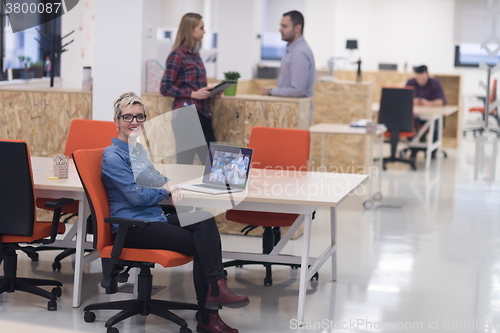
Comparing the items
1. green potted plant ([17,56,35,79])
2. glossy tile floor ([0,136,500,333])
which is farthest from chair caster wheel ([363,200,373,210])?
green potted plant ([17,56,35,79])

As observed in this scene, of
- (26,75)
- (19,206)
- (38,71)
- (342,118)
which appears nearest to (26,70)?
(26,75)

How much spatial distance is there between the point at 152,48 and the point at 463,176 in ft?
16.6

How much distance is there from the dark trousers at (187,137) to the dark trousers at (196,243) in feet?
6.88

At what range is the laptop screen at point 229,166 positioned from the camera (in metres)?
3.59

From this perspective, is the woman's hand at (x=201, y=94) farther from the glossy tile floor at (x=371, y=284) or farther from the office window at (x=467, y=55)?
the office window at (x=467, y=55)

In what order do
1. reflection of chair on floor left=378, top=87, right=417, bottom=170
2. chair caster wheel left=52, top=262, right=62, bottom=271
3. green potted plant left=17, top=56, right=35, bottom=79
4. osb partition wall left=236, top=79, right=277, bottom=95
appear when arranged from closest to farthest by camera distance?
chair caster wheel left=52, top=262, right=62, bottom=271 → osb partition wall left=236, top=79, right=277, bottom=95 → reflection of chair on floor left=378, top=87, right=417, bottom=170 → green potted plant left=17, top=56, right=35, bottom=79

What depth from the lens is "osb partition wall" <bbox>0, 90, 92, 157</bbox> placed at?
566 centimetres

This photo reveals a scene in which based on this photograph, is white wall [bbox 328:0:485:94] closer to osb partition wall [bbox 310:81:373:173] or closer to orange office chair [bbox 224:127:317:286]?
osb partition wall [bbox 310:81:373:173]

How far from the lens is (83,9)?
10508mm

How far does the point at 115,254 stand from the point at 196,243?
41 cm

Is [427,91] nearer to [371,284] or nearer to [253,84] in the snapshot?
[253,84]

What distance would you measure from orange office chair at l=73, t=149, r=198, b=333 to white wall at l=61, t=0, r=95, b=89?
7.09 meters

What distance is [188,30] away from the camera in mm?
5219

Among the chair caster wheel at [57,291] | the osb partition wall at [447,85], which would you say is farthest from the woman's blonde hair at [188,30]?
the osb partition wall at [447,85]
